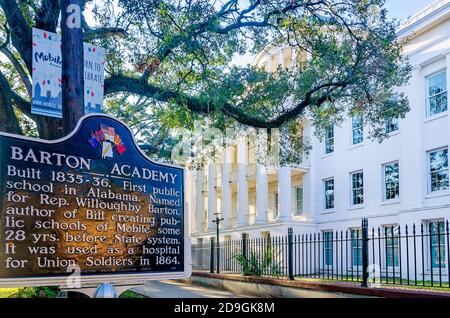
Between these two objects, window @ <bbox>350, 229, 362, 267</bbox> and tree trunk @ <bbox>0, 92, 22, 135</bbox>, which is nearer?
tree trunk @ <bbox>0, 92, 22, 135</bbox>

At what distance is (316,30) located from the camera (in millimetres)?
10375

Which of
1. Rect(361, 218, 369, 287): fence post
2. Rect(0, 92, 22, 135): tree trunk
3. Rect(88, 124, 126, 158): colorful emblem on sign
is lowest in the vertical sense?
Rect(361, 218, 369, 287): fence post

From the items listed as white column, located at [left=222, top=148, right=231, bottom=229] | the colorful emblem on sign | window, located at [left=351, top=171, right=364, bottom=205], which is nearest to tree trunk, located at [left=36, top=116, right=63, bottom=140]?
the colorful emblem on sign

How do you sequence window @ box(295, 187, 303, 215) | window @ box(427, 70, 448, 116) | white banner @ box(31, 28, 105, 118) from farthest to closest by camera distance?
1. window @ box(295, 187, 303, 215)
2. window @ box(427, 70, 448, 116)
3. white banner @ box(31, 28, 105, 118)

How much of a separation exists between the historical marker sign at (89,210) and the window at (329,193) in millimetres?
20483

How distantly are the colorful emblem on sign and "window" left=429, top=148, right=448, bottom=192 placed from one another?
16530 mm

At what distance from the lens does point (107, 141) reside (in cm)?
426

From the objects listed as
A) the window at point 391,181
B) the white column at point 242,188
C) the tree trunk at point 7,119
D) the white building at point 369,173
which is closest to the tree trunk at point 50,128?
the tree trunk at point 7,119

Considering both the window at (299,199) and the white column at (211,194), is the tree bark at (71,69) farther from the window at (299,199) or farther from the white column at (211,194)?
the white column at (211,194)

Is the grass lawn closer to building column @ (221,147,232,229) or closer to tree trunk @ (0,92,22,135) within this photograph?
tree trunk @ (0,92,22,135)

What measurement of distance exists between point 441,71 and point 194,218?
71.1 feet

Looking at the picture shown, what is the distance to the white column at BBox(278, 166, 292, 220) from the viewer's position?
2459 cm

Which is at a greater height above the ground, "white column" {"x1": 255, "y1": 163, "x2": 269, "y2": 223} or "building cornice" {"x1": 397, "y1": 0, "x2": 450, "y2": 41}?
"building cornice" {"x1": 397, "y1": 0, "x2": 450, "y2": 41}
